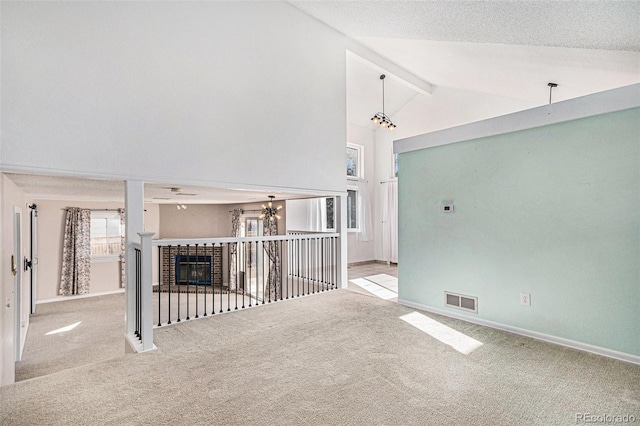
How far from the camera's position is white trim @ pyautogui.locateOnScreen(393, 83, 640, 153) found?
2674 millimetres

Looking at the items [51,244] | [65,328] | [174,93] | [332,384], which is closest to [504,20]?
[174,93]

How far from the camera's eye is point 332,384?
2363mm

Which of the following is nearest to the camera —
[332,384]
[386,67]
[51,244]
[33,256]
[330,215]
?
[332,384]

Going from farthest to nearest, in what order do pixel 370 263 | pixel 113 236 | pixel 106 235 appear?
pixel 370 263 → pixel 113 236 → pixel 106 235

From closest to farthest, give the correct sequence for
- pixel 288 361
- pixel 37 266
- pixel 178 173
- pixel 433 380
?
pixel 433 380, pixel 288 361, pixel 178 173, pixel 37 266

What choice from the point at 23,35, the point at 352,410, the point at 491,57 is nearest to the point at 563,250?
the point at 352,410

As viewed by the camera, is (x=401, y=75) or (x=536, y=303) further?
(x=401, y=75)

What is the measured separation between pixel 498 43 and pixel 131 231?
16.0 ft

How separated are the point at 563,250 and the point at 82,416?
402cm

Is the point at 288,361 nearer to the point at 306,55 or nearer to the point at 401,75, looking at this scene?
the point at 306,55

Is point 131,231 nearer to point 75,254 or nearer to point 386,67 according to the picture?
point 75,254

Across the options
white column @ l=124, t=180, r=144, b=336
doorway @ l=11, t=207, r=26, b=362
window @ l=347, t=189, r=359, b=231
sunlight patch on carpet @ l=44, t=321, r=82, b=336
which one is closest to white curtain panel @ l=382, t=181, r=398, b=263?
window @ l=347, t=189, r=359, b=231

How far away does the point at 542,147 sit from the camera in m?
3.16

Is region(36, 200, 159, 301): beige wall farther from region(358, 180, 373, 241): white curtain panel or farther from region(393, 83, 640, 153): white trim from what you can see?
→ region(393, 83, 640, 153): white trim
